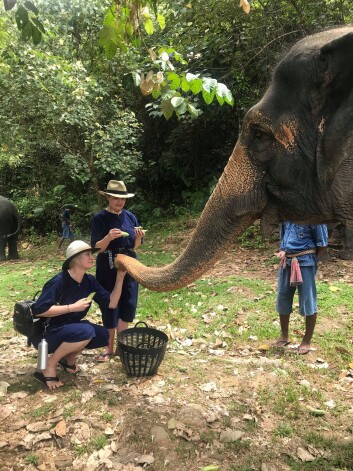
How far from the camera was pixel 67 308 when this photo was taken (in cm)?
365

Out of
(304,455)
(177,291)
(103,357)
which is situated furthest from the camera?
(177,291)

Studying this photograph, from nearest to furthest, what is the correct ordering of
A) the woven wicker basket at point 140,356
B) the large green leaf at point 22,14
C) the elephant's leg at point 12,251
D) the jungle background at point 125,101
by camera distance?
the large green leaf at point 22,14
the woven wicker basket at point 140,356
the jungle background at point 125,101
the elephant's leg at point 12,251

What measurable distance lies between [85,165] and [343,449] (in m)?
10.7

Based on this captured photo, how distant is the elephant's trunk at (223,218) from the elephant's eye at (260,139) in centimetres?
8

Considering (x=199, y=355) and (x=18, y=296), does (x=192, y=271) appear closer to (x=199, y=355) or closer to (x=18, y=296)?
(x=199, y=355)

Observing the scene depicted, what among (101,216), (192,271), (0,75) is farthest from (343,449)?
(0,75)

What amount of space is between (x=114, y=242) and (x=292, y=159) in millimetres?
2351

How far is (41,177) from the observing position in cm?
1634

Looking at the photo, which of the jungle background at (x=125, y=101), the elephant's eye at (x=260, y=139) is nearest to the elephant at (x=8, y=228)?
the jungle background at (x=125, y=101)

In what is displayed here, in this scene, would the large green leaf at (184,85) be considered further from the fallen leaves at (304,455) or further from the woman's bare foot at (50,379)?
the woman's bare foot at (50,379)

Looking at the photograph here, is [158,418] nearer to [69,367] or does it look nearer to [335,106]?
[69,367]

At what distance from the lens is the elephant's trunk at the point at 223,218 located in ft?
7.48

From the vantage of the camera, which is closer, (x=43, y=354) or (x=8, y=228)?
(x=43, y=354)

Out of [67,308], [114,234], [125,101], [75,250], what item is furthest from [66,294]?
[125,101]
